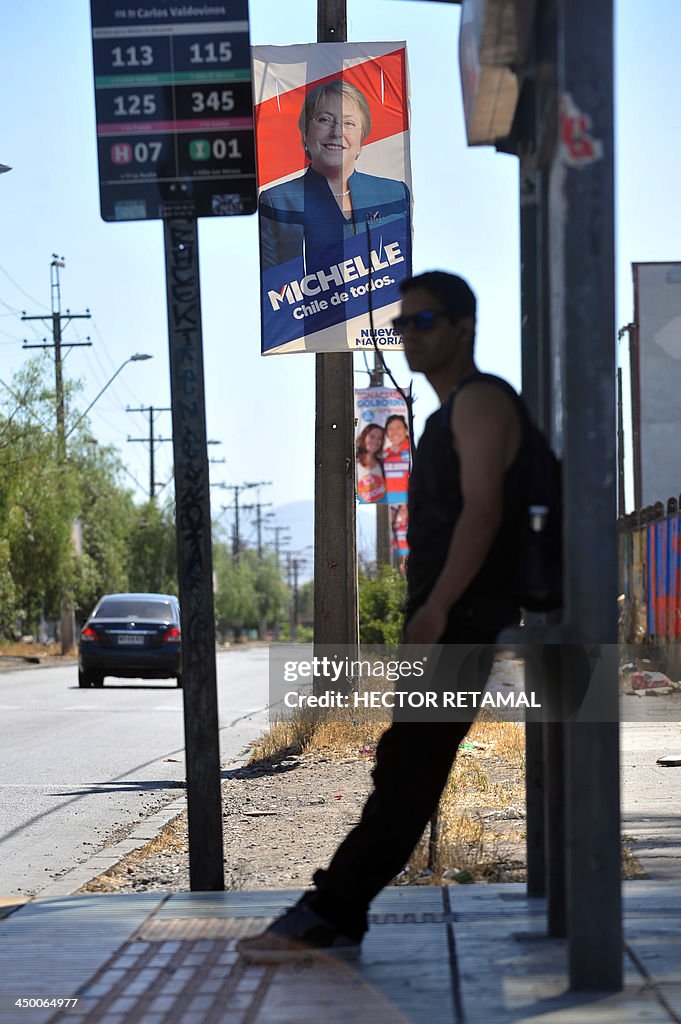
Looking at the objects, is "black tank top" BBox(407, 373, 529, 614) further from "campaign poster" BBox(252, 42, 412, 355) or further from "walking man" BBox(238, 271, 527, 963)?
"campaign poster" BBox(252, 42, 412, 355)

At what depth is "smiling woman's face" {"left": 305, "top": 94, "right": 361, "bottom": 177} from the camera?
10336mm

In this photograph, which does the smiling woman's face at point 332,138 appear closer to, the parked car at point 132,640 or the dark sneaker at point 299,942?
the dark sneaker at point 299,942

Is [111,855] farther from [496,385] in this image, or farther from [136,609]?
[136,609]

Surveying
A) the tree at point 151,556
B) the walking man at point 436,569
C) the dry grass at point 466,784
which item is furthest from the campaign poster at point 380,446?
the tree at point 151,556

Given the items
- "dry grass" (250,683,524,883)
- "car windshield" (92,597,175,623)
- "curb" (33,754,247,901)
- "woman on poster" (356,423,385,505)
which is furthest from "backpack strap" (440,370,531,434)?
"woman on poster" (356,423,385,505)

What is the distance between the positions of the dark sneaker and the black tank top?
92 centimetres

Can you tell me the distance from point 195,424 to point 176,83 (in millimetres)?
1192

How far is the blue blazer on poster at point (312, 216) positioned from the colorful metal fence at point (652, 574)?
1337 cm

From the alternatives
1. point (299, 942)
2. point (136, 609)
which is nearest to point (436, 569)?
point (299, 942)

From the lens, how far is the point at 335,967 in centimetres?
413

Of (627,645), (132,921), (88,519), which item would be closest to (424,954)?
(132,921)

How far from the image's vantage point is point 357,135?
34.3 feet

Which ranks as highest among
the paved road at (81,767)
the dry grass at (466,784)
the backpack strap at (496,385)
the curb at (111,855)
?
the backpack strap at (496,385)

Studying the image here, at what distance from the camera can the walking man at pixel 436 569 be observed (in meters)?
3.96
